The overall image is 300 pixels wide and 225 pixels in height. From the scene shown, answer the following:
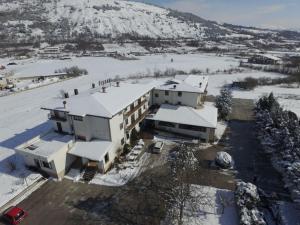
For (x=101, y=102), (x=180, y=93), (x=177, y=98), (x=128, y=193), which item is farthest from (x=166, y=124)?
(x=128, y=193)

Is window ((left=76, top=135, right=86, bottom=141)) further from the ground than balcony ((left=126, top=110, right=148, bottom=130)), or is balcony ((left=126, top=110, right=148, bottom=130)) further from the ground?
window ((left=76, top=135, right=86, bottom=141))

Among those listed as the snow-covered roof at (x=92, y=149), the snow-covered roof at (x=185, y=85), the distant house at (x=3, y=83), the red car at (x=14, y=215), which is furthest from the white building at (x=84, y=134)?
the distant house at (x=3, y=83)

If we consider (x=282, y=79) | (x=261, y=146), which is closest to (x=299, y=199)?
(x=261, y=146)

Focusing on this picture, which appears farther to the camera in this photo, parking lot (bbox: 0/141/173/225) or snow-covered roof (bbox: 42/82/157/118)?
snow-covered roof (bbox: 42/82/157/118)

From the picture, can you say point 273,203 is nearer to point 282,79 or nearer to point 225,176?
point 225,176

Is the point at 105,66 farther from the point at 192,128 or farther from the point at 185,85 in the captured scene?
the point at 192,128

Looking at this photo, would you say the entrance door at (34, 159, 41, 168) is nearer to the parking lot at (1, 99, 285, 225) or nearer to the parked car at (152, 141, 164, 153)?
the parking lot at (1, 99, 285, 225)

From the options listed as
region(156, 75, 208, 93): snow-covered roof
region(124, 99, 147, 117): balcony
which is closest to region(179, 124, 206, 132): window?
region(156, 75, 208, 93): snow-covered roof
